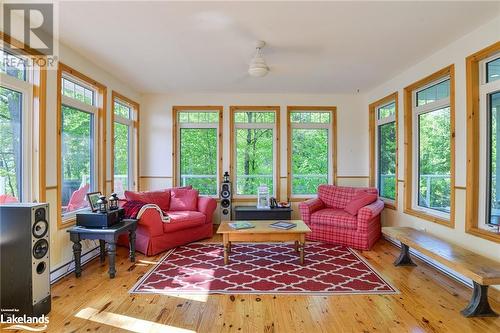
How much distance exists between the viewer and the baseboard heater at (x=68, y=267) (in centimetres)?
278

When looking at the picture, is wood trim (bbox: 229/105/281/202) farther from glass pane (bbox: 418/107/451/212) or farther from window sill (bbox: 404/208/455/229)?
glass pane (bbox: 418/107/451/212)

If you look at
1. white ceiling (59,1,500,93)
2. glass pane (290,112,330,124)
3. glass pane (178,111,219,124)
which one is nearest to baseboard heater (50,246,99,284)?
white ceiling (59,1,500,93)

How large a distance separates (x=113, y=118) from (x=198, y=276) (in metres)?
2.76

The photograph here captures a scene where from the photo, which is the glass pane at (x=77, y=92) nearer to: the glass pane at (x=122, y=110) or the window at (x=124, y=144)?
the window at (x=124, y=144)

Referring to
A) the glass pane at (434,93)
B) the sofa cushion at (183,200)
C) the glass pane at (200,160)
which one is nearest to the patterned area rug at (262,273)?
the sofa cushion at (183,200)

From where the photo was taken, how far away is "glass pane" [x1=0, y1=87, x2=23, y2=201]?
96.6 inches

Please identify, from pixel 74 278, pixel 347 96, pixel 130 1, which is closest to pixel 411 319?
pixel 74 278

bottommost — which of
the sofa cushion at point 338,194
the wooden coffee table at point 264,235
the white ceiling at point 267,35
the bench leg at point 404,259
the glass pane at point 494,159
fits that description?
the bench leg at point 404,259

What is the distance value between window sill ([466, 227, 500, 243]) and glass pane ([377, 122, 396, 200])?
1637mm

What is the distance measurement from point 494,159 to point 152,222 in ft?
12.7

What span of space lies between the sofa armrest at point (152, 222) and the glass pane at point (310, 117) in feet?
10.3

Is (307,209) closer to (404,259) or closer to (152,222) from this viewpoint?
(404,259)

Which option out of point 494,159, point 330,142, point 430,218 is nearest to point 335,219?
point 430,218

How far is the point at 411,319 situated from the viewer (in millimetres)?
2115
